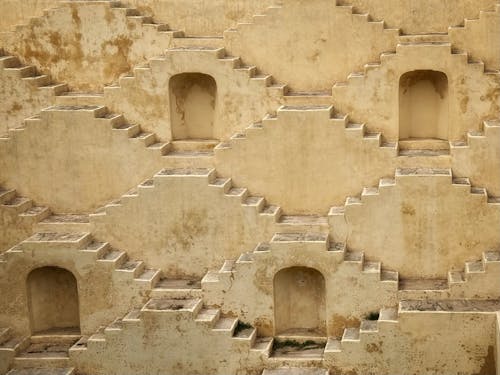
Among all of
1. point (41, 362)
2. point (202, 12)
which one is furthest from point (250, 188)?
point (41, 362)

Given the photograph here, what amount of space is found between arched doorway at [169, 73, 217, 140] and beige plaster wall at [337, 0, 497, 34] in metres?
3.15

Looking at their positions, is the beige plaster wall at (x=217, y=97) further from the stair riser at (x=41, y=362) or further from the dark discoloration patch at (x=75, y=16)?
the stair riser at (x=41, y=362)

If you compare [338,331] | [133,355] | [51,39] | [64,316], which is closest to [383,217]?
[338,331]

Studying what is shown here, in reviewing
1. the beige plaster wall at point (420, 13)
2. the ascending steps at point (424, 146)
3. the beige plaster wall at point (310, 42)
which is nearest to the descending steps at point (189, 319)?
the ascending steps at point (424, 146)

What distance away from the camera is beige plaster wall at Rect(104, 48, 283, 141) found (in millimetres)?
16906

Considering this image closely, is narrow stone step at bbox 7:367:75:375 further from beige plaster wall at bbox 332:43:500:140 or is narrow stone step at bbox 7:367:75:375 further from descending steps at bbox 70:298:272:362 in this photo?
beige plaster wall at bbox 332:43:500:140

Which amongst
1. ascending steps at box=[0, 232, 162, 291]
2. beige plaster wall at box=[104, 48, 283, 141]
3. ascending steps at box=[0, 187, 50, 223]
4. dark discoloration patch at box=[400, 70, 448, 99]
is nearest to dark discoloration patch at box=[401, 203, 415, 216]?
dark discoloration patch at box=[400, 70, 448, 99]

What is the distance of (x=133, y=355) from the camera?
613 inches

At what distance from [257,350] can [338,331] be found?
143 cm

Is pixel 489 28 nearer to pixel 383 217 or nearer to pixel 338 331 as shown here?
pixel 383 217

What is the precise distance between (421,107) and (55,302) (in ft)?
24.4

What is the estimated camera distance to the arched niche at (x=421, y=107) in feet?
55.8

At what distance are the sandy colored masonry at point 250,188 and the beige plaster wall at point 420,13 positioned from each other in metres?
0.04

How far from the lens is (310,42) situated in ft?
56.0
